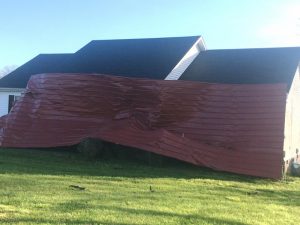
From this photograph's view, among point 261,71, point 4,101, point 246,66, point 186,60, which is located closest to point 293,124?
point 261,71

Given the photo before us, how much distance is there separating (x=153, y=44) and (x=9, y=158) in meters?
15.5

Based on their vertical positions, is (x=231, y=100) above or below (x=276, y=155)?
above

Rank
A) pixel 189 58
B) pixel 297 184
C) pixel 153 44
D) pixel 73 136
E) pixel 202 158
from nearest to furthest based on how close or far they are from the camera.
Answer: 1. pixel 297 184
2. pixel 202 158
3. pixel 73 136
4. pixel 189 58
5. pixel 153 44

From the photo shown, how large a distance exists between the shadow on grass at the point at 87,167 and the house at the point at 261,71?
12.9 ft

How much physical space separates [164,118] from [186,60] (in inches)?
384

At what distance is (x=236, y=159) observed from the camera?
577 inches

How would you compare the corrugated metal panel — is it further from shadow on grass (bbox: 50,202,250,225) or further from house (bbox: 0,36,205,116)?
shadow on grass (bbox: 50,202,250,225)

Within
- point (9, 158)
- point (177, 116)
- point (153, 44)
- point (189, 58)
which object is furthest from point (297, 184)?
point (153, 44)

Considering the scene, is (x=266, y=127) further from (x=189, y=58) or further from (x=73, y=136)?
(x=189, y=58)

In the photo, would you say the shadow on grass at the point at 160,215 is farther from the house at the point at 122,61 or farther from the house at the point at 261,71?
the house at the point at 122,61

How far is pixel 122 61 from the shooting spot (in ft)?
85.5

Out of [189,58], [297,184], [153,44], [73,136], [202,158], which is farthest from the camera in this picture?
[153,44]

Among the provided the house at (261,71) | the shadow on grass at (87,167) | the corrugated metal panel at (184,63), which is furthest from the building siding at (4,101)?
the shadow on grass at (87,167)

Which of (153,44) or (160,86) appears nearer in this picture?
(160,86)
